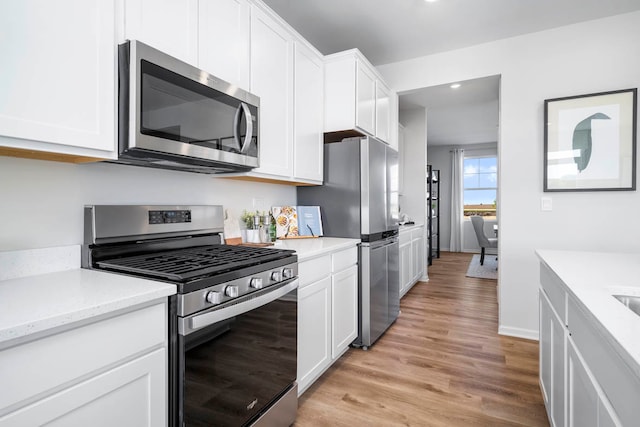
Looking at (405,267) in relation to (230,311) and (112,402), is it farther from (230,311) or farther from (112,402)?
(112,402)

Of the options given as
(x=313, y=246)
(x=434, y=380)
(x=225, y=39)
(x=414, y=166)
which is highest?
(x=225, y=39)

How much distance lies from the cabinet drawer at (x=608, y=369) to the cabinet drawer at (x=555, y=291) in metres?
0.19

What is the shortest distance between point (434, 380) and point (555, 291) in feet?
3.48

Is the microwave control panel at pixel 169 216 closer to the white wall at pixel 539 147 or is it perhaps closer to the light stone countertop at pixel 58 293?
the light stone countertop at pixel 58 293

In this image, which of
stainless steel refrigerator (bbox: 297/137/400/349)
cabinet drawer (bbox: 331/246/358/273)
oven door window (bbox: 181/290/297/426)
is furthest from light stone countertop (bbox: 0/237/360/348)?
stainless steel refrigerator (bbox: 297/137/400/349)

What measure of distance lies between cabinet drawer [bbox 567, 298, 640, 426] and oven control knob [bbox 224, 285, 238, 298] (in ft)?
3.69

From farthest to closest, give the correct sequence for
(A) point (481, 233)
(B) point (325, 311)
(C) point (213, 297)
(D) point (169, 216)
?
(A) point (481, 233), (B) point (325, 311), (D) point (169, 216), (C) point (213, 297)

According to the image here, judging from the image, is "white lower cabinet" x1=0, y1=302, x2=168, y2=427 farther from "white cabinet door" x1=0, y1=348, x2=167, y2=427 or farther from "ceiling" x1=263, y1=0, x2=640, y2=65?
"ceiling" x1=263, y1=0, x2=640, y2=65

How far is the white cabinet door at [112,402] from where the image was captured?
79cm

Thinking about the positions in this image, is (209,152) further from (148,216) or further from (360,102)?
(360,102)

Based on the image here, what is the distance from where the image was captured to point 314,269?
1.98m

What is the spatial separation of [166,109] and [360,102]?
5.90 feet

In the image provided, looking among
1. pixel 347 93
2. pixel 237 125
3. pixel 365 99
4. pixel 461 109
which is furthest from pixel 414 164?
pixel 237 125

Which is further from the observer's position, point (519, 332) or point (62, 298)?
point (519, 332)
